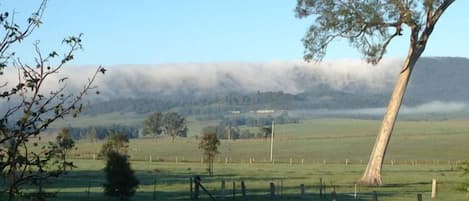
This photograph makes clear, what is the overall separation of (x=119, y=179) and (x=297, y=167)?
50998 mm

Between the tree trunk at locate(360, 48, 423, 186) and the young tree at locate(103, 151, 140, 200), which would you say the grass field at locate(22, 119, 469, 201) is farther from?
the tree trunk at locate(360, 48, 423, 186)

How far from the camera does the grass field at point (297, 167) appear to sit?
4341cm

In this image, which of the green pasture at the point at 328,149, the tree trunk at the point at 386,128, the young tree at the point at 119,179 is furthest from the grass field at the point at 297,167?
the tree trunk at the point at 386,128

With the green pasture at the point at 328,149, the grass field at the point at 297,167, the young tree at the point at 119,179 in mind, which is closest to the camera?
the young tree at the point at 119,179

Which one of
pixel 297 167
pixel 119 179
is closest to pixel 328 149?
pixel 297 167

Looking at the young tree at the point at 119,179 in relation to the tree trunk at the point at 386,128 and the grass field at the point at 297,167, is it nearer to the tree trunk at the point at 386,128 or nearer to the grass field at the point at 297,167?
the grass field at the point at 297,167

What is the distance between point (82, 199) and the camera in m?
38.0

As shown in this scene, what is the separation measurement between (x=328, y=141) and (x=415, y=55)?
455ft

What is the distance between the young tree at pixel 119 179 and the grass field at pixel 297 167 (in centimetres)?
72

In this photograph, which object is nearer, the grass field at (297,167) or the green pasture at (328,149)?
the grass field at (297,167)

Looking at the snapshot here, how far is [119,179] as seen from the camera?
1526 inches

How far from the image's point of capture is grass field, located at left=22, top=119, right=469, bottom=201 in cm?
4341

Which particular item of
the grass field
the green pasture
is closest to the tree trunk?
the grass field

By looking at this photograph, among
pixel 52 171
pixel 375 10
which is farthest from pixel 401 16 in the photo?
pixel 52 171
